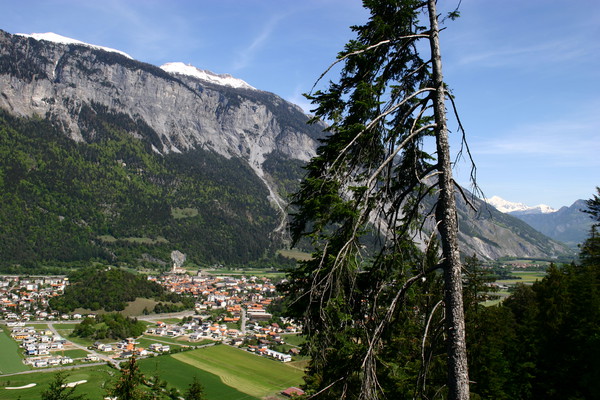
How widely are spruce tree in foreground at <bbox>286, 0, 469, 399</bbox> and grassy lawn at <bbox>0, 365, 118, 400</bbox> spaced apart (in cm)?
4639

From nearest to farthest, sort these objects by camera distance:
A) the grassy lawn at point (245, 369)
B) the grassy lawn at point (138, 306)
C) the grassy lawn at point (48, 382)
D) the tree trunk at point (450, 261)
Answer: the tree trunk at point (450, 261), the grassy lawn at point (48, 382), the grassy lawn at point (245, 369), the grassy lawn at point (138, 306)

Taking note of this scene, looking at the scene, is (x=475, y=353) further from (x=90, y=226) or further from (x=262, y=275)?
(x=90, y=226)

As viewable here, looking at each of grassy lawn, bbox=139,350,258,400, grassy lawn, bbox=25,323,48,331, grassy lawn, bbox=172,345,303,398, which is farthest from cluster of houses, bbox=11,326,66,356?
grassy lawn, bbox=172,345,303,398

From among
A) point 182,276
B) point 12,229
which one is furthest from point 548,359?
point 12,229

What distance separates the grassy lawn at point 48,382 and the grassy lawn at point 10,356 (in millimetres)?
4758

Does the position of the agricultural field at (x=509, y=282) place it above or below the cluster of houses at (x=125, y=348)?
above

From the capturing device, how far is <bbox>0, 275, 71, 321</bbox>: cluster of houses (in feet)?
333

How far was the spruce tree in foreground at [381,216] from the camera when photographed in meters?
4.75

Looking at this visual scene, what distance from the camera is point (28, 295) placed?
115 meters

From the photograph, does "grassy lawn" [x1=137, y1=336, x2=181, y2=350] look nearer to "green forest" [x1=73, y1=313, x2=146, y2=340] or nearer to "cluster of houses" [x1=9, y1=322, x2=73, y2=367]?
"green forest" [x1=73, y1=313, x2=146, y2=340]

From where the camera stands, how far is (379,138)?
5906 mm

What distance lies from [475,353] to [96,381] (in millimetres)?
52210

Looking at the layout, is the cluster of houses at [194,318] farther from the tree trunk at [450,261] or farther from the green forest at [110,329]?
the tree trunk at [450,261]

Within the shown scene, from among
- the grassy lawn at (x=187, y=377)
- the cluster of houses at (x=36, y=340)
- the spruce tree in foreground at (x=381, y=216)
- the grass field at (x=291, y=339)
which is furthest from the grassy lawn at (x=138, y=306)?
the spruce tree in foreground at (x=381, y=216)
